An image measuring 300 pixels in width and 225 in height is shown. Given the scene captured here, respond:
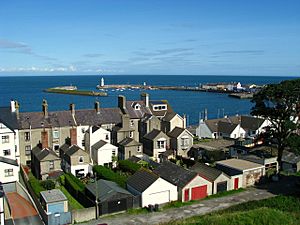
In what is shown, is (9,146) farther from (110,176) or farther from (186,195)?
(186,195)

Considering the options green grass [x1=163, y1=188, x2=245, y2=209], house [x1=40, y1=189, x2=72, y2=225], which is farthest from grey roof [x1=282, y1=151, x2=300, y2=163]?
house [x1=40, y1=189, x2=72, y2=225]

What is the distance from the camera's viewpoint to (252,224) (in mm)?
28234

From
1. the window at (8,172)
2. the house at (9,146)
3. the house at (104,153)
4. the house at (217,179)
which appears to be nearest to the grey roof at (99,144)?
the house at (104,153)

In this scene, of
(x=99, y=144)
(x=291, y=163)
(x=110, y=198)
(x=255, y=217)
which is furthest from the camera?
(x=99, y=144)

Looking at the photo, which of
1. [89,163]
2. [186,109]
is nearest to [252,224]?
[89,163]

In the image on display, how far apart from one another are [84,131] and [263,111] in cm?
2832

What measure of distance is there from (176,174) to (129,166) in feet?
30.4

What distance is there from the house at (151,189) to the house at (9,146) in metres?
15.8

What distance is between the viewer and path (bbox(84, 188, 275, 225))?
1281 inches

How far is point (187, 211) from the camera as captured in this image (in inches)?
1375

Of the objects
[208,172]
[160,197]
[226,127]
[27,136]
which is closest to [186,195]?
[160,197]

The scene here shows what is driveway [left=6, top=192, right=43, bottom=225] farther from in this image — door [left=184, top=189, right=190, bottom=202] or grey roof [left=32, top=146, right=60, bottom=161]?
door [left=184, top=189, right=190, bottom=202]

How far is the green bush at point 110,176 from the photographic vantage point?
40806 mm

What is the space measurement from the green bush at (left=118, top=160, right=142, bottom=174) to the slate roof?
7.31 meters
